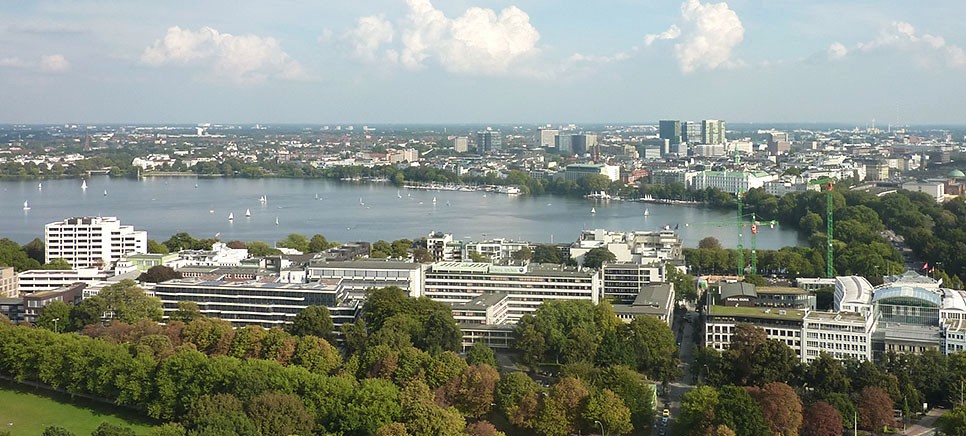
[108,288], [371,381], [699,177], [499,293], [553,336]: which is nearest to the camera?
[371,381]

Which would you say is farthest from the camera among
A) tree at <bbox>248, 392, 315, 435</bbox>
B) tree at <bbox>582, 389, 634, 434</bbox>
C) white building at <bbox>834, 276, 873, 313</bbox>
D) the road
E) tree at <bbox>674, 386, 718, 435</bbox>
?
white building at <bbox>834, 276, 873, 313</bbox>

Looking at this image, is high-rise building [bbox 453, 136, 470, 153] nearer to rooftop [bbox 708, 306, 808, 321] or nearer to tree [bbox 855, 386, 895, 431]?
rooftop [bbox 708, 306, 808, 321]

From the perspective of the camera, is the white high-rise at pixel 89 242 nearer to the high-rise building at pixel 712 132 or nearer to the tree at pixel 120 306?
the tree at pixel 120 306

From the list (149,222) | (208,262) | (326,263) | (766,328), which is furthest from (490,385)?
(149,222)

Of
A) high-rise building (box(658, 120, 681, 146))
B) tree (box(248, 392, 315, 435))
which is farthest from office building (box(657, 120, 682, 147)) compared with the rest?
tree (box(248, 392, 315, 435))

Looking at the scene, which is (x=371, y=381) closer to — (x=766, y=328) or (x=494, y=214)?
(x=766, y=328)

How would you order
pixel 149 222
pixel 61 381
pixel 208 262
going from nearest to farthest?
pixel 61 381 → pixel 208 262 → pixel 149 222
